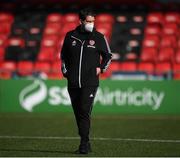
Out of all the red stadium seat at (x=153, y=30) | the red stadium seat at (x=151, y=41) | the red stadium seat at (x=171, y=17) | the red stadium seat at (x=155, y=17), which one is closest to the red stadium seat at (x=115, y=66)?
the red stadium seat at (x=151, y=41)

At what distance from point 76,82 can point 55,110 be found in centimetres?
1003

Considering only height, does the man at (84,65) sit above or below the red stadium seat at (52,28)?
above

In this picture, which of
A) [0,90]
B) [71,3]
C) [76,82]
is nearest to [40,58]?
[71,3]

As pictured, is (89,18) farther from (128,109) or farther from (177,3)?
(177,3)

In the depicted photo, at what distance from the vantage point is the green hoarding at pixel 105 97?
20891 millimetres

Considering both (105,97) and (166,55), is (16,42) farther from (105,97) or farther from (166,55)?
(105,97)

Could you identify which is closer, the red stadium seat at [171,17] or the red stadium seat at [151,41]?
the red stadium seat at [151,41]

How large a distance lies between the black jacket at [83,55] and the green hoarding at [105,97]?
973 centimetres

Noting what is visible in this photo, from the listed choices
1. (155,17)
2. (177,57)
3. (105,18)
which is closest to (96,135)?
(177,57)

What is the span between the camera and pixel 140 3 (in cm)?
2994

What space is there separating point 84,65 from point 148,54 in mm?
15731

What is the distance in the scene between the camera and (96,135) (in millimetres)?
14352

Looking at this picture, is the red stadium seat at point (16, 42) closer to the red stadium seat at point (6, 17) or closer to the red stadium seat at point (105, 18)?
the red stadium seat at point (6, 17)

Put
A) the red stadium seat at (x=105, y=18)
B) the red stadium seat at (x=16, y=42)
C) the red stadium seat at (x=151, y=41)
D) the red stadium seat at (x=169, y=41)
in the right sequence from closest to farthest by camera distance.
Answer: the red stadium seat at (x=169, y=41) < the red stadium seat at (x=151, y=41) < the red stadium seat at (x=16, y=42) < the red stadium seat at (x=105, y=18)
